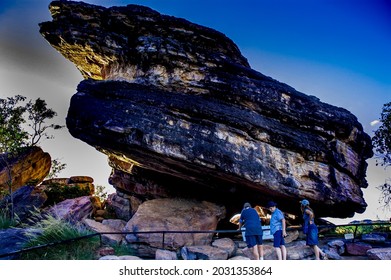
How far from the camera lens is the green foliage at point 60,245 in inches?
273

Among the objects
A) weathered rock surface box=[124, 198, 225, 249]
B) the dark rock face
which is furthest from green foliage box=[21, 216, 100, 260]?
the dark rock face

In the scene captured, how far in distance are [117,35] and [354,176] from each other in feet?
39.9

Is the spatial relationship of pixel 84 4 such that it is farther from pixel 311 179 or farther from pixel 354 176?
pixel 354 176

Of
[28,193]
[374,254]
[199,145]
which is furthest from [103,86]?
[374,254]

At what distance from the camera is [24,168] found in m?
19.5

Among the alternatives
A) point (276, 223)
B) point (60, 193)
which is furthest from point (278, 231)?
point (60, 193)

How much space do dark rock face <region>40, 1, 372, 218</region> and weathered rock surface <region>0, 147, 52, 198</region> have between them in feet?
31.0

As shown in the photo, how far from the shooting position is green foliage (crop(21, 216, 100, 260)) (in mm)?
6934

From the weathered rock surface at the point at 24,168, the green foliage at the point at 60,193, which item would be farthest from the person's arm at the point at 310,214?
the weathered rock surface at the point at 24,168

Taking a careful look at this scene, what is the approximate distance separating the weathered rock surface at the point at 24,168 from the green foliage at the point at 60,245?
1222 centimetres

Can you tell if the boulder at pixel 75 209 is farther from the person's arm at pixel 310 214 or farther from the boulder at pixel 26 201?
the person's arm at pixel 310 214

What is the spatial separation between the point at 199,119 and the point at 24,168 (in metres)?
15.5

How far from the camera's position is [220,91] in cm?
1140

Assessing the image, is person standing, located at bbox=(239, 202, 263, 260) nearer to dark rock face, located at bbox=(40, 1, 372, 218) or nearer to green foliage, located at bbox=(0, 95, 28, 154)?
dark rock face, located at bbox=(40, 1, 372, 218)
